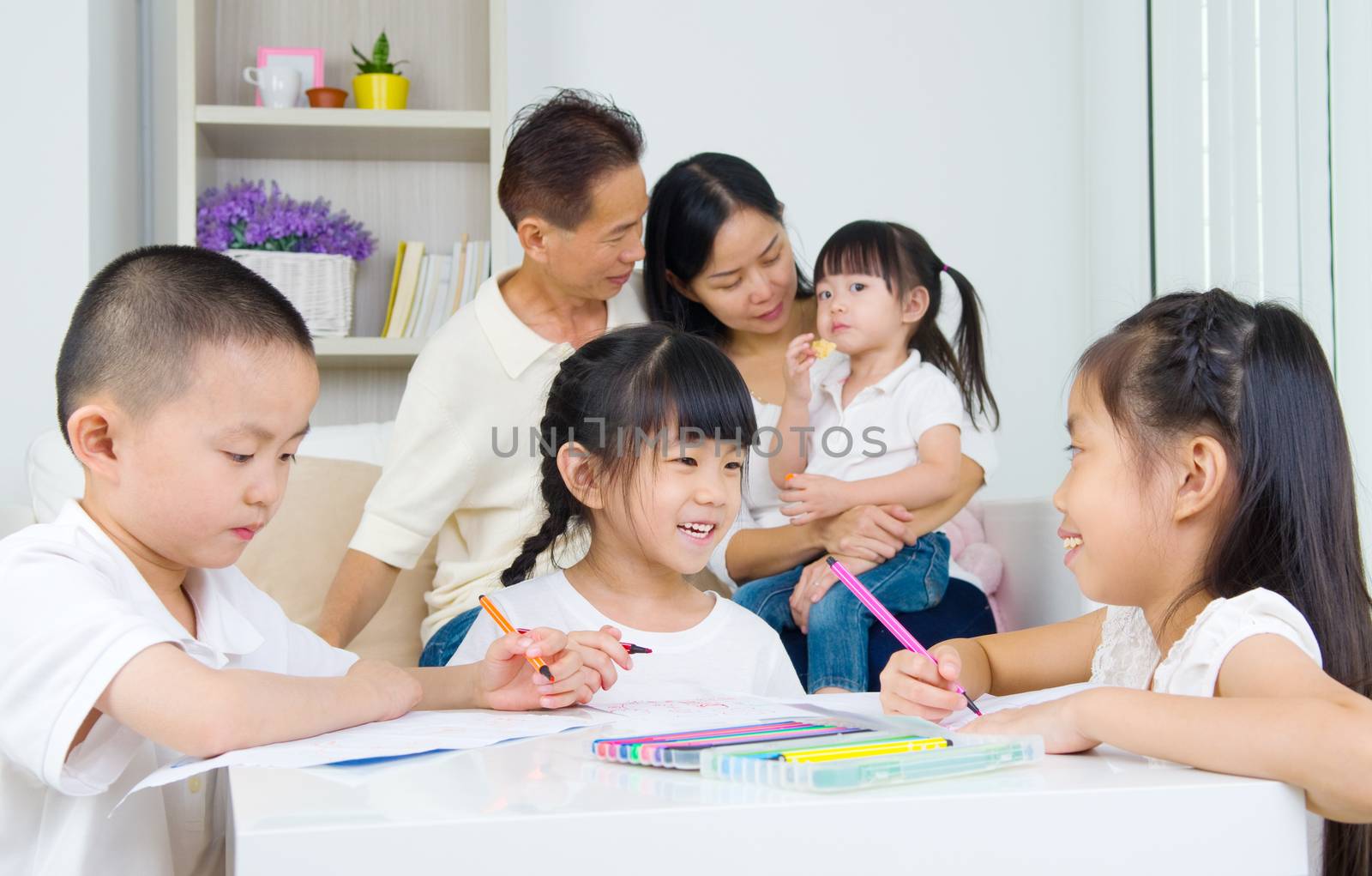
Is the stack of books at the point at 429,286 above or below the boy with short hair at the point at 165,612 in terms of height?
above

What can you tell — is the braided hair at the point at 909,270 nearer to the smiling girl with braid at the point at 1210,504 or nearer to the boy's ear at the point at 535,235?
the boy's ear at the point at 535,235

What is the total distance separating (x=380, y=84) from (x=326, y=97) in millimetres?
122

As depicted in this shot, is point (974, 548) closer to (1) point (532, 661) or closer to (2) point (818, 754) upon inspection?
(1) point (532, 661)

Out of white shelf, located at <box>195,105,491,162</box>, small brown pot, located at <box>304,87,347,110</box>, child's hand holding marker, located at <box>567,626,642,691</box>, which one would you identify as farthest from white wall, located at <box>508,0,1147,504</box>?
child's hand holding marker, located at <box>567,626,642,691</box>

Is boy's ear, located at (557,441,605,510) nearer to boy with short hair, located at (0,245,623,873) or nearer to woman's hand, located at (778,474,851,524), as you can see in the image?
boy with short hair, located at (0,245,623,873)

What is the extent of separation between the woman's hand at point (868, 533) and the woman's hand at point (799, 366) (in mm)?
233

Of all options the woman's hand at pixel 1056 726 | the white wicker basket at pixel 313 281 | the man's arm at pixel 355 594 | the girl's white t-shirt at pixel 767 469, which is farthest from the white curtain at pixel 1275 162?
the white wicker basket at pixel 313 281

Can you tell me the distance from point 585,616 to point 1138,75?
7.50 ft

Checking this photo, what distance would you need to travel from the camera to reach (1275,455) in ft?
2.96

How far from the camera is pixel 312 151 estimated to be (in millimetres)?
2863

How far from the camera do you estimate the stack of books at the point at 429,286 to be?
9.06 feet

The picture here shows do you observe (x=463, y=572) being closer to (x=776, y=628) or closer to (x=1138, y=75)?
(x=776, y=628)

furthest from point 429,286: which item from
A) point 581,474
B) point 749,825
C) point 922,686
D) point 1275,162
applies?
point 749,825

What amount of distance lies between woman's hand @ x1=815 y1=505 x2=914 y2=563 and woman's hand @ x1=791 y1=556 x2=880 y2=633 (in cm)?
1
